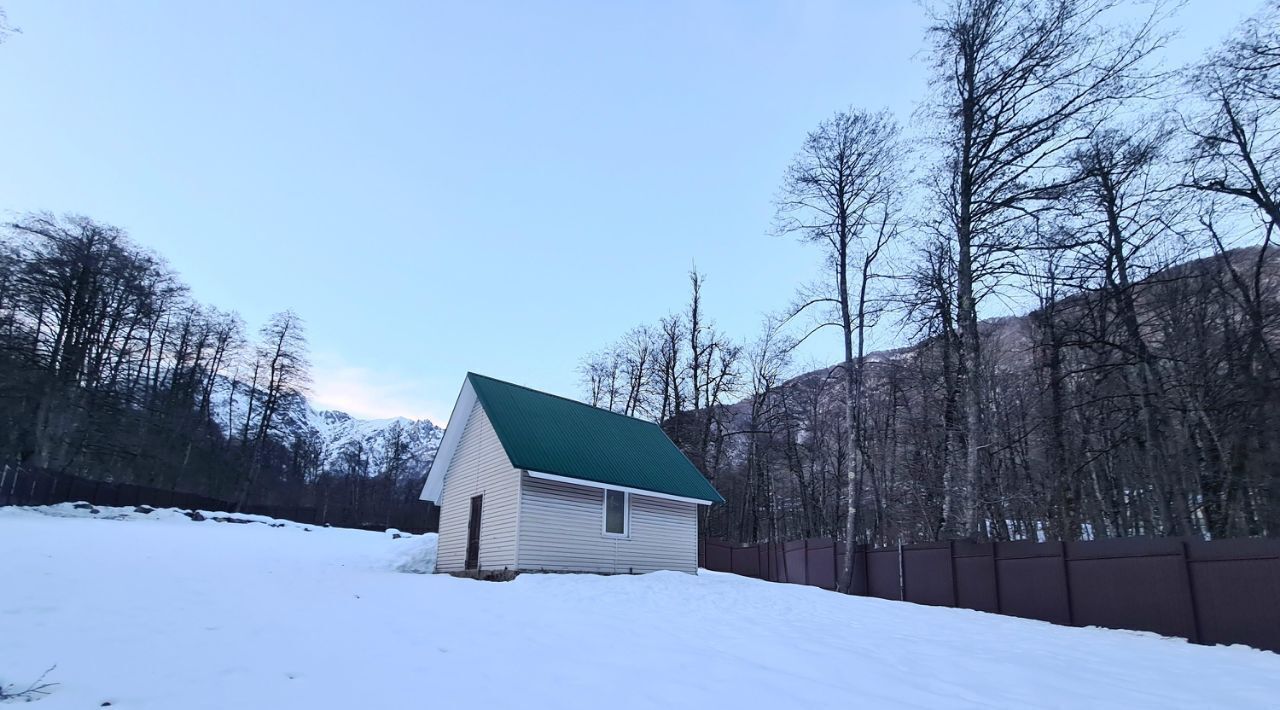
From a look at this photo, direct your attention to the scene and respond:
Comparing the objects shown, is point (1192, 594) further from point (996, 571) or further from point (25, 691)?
point (25, 691)

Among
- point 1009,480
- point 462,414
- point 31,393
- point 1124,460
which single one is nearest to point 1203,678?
point 1124,460

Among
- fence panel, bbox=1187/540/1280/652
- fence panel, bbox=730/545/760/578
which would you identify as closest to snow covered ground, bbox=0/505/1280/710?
fence panel, bbox=1187/540/1280/652

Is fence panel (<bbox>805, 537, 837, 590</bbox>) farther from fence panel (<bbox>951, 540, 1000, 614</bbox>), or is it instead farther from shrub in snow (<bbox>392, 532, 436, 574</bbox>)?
shrub in snow (<bbox>392, 532, 436, 574</bbox>)

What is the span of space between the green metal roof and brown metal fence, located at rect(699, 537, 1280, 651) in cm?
613

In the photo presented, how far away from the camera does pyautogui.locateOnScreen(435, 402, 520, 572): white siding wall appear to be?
14168 millimetres

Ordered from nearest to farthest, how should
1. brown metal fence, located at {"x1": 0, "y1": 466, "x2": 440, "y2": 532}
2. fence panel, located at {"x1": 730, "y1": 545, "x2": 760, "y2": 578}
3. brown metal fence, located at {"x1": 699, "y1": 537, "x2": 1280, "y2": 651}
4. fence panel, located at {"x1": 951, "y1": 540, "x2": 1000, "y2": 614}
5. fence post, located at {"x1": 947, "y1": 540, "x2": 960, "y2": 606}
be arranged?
1. brown metal fence, located at {"x1": 699, "y1": 537, "x2": 1280, "y2": 651}
2. fence panel, located at {"x1": 951, "y1": 540, "x2": 1000, "y2": 614}
3. fence post, located at {"x1": 947, "y1": 540, "x2": 960, "y2": 606}
4. brown metal fence, located at {"x1": 0, "y1": 466, "x2": 440, "y2": 532}
5. fence panel, located at {"x1": 730, "y1": 545, "x2": 760, "y2": 578}

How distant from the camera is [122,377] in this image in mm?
32656

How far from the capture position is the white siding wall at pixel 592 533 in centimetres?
1399

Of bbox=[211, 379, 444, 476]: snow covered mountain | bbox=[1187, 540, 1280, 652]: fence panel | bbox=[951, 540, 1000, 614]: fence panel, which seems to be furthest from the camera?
bbox=[211, 379, 444, 476]: snow covered mountain

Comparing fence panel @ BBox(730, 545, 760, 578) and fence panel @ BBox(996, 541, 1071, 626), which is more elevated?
fence panel @ BBox(996, 541, 1071, 626)

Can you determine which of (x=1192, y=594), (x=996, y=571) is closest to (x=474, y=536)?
(x=996, y=571)

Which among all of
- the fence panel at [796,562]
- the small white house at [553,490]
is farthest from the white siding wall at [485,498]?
the fence panel at [796,562]

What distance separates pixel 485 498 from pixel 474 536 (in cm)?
116

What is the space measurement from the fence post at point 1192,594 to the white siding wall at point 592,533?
10855 millimetres
